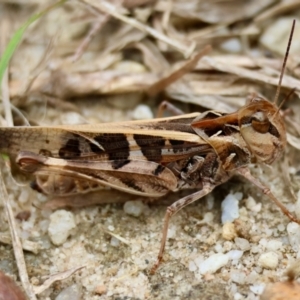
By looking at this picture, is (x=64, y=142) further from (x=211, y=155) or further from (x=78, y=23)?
(x=78, y=23)

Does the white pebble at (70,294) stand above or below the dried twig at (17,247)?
below

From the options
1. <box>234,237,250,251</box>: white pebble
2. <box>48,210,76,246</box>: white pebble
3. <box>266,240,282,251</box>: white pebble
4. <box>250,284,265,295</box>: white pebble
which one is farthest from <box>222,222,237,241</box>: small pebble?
<box>48,210,76,246</box>: white pebble

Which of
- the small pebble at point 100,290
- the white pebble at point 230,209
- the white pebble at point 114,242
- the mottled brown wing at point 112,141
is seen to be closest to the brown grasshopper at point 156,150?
the mottled brown wing at point 112,141

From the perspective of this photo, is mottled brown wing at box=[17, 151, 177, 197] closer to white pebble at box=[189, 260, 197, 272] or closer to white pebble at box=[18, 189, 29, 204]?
white pebble at box=[18, 189, 29, 204]

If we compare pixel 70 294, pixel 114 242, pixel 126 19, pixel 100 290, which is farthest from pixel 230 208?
pixel 126 19

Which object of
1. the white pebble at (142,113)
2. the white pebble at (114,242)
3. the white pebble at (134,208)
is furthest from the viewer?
the white pebble at (142,113)

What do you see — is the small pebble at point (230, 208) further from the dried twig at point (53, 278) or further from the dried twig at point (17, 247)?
the dried twig at point (17, 247)

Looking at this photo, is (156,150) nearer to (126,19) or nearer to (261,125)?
(261,125)

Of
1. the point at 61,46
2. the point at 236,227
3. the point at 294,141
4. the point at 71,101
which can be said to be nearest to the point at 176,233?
the point at 236,227
